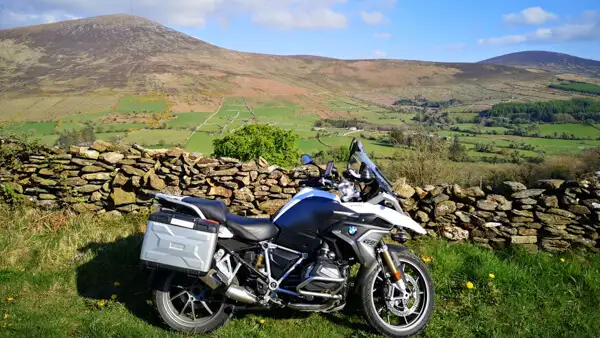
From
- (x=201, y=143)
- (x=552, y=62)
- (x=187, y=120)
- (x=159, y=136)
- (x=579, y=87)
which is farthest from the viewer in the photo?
(x=552, y=62)

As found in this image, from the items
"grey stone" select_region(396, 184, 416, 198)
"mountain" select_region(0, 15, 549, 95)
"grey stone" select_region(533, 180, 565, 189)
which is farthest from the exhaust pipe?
"mountain" select_region(0, 15, 549, 95)

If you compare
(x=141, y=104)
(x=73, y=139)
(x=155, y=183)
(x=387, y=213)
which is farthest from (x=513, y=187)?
(x=141, y=104)

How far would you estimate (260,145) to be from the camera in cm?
1458

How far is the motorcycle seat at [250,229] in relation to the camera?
337cm

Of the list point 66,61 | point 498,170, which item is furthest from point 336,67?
point 498,170

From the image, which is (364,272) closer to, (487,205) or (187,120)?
(487,205)

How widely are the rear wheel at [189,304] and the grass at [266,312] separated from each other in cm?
12

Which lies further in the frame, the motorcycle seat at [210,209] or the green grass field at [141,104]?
the green grass field at [141,104]

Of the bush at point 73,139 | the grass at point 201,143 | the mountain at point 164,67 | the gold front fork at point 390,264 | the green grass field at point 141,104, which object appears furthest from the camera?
the mountain at point 164,67

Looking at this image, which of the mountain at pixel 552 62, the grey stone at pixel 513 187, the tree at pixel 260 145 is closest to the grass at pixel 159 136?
the tree at pixel 260 145

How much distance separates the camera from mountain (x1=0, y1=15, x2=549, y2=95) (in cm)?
3538

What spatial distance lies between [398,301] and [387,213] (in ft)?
2.92

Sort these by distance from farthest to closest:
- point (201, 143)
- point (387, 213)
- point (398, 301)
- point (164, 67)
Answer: point (164, 67) < point (201, 143) < point (398, 301) < point (387, 213)

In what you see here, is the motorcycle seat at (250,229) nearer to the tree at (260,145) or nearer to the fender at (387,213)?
the fender at (387,213)
